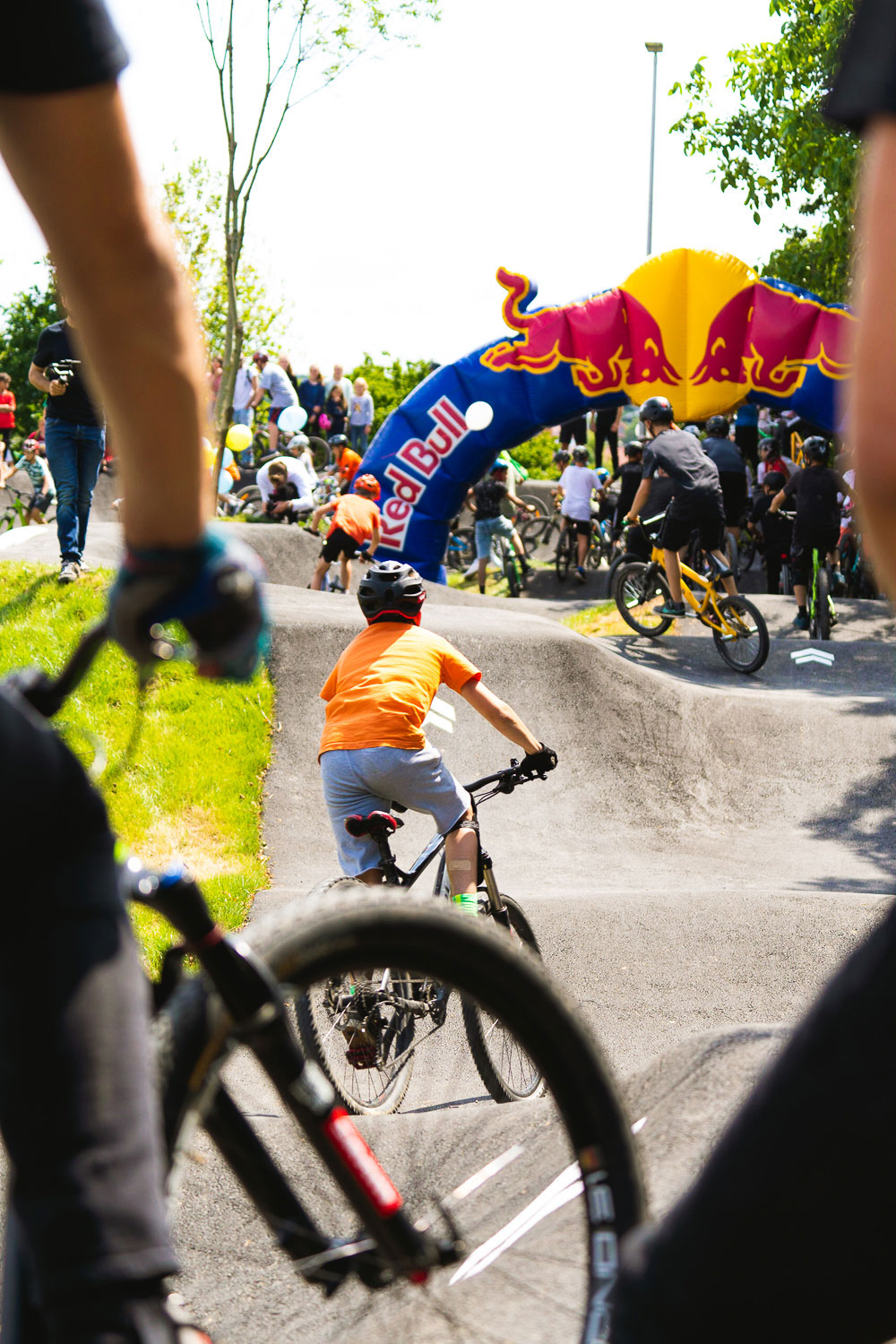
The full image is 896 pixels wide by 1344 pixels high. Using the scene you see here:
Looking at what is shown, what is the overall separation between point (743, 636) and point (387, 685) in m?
7.99

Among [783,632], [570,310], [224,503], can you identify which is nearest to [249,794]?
[783,632]

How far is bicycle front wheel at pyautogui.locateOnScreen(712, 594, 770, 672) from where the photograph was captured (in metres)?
12.3

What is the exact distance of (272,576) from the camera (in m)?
16.2

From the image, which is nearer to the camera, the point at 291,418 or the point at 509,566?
the point at 509,566

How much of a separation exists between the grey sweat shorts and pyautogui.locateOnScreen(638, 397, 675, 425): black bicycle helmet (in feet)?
28.0

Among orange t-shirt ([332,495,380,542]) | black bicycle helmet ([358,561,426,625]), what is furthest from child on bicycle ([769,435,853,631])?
black bicycle helmet ([358,561,426,625])

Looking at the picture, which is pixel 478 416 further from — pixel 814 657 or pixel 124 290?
pixel 124 290

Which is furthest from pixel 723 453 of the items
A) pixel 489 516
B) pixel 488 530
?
pixel 488 530

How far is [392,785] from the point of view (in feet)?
16.6

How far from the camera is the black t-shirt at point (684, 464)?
12672mm

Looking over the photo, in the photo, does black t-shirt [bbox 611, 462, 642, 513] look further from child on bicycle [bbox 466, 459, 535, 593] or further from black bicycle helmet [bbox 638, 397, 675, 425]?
black bicycle helmet [bbox 638, 397, 675, 425]

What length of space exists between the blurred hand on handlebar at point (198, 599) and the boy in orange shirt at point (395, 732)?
12.3ft

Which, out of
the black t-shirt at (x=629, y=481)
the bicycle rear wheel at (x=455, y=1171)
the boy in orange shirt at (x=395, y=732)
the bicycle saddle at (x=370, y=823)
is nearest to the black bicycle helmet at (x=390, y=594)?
the boy in orange shirt at (x=395, y=732)

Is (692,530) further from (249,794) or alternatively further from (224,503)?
(224,503)
